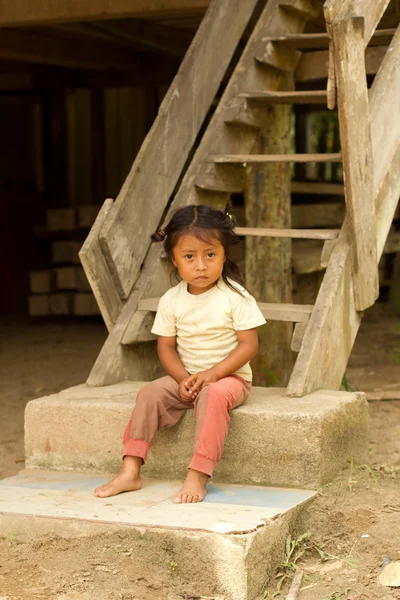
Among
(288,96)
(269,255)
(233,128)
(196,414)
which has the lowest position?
(196,414)

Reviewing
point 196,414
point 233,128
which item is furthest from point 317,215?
point 196,414

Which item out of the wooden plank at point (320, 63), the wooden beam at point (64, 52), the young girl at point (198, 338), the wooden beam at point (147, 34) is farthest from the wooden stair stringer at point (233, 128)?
the wooden beam at point (64, 52)

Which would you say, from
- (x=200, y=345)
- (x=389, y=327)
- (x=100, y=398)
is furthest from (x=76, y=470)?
(x=389, y=327)

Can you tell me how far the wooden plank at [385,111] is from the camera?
4766 mm

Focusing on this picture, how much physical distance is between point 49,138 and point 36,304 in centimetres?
217

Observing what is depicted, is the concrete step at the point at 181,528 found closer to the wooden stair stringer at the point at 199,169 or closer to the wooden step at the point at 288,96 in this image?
the wooden stair stringer at the point at 199,169

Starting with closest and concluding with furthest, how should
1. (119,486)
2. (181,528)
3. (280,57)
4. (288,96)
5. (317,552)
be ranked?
(181,528), (317,552), (119,486), (288,96), (280,57)

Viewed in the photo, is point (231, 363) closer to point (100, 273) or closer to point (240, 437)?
point (240, 437)

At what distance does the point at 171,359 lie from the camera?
427 centimetres

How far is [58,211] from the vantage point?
9.63 m

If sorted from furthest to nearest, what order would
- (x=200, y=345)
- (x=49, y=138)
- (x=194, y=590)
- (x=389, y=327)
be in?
(x=49, y=138) → (x=389, y=327) → (x=200, y=345) → (x=194, y=590)

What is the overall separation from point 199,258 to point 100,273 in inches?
30.3

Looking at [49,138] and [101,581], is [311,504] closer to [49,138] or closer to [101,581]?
[101,581]

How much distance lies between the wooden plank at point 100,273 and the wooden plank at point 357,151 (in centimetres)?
121
